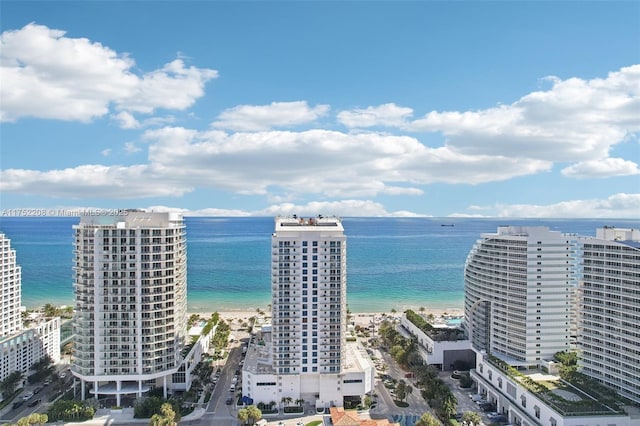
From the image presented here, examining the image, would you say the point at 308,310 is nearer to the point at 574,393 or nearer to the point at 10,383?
the point at 574,393

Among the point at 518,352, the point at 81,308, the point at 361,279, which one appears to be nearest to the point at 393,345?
the point at 518,352

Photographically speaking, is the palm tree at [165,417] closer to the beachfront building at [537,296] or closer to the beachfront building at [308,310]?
the beachfront building at [308,310]

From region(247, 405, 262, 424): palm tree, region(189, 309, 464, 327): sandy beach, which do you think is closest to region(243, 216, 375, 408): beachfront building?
region(247, 405, 262, 424): palm tree

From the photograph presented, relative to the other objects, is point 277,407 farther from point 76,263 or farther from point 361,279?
point 361,279

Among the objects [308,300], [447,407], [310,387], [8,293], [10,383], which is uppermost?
[308,300]

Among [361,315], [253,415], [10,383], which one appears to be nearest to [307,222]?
[253,415]

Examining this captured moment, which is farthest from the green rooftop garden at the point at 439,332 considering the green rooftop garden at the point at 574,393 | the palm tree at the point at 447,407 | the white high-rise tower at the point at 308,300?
the white high-rise tower at the point at 308,300

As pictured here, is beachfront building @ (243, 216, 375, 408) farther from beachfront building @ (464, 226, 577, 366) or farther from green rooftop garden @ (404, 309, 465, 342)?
beachfront building @ (464, 226, 577, 366)
